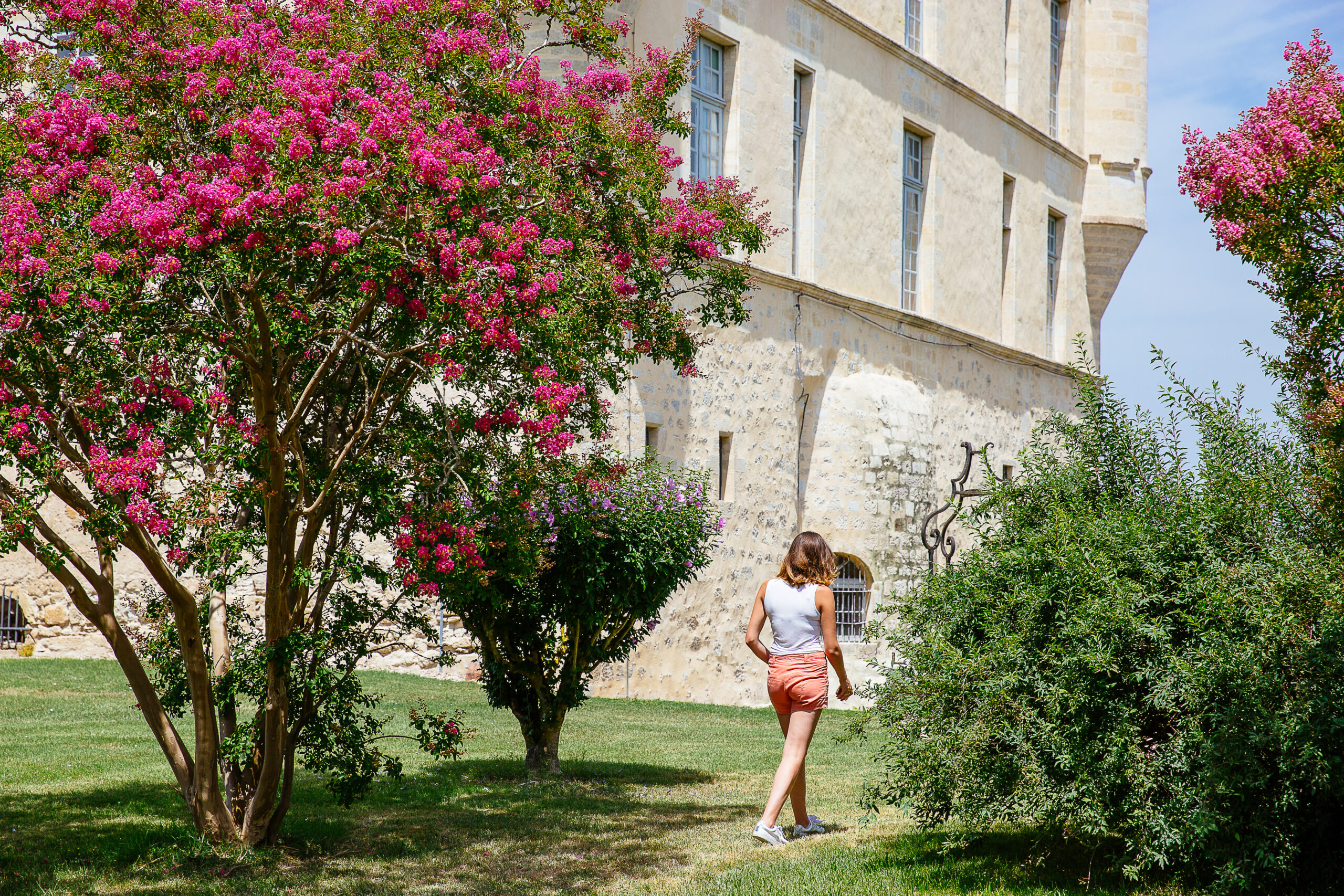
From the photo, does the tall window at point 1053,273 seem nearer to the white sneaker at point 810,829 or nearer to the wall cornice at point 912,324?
the wall cornice at point 912,324

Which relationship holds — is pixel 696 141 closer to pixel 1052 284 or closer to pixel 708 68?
pixel 708 68

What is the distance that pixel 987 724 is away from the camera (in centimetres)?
505

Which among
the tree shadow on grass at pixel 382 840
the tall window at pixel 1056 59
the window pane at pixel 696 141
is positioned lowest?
the tree shadow on grass at pixel 382 840

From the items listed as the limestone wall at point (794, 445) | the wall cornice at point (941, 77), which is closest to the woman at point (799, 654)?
the limestone wall at point (794, 445)

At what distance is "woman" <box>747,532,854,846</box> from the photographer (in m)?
6.07

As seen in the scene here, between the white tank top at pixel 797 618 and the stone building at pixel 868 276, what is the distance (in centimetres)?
783

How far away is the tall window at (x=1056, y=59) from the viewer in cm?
2461

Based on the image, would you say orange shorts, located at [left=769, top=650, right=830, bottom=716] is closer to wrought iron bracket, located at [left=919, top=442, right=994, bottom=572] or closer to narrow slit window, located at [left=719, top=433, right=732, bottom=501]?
wrought iron bracket, located at [left=919, top=442, right=994, bottom=572]

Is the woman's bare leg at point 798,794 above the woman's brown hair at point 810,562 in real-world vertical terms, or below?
below

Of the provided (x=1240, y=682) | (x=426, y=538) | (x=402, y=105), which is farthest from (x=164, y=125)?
(x=1240, y=682)

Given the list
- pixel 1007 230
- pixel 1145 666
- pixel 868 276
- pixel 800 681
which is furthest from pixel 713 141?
pixel 1145 666

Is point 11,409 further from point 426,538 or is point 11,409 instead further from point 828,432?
point 828,432


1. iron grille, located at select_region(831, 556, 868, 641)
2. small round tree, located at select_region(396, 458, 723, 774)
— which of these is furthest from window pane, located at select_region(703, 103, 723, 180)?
small round tree, located at select_region(396, 458, 723, 774)

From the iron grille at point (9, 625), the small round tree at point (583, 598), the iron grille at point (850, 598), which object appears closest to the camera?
the small round tree at point (583, 598)
